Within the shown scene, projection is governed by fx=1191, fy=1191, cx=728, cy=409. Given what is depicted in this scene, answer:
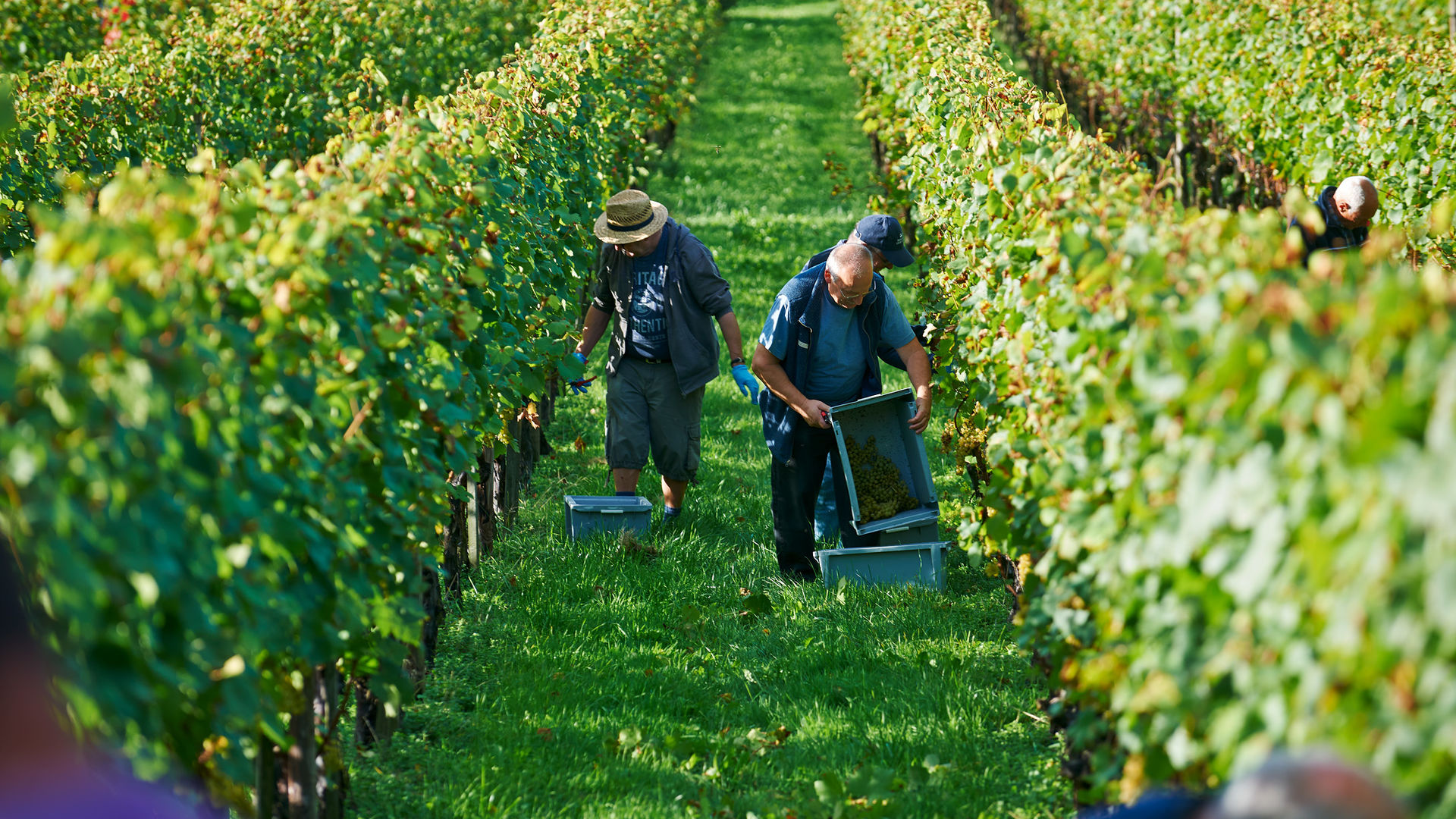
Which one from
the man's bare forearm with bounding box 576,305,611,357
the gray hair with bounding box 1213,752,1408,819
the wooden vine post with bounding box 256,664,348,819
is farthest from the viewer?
the man's bare forearm with bounding box 576,305,611,357

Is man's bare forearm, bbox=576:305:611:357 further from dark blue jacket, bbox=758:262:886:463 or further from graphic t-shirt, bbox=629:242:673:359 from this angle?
dark blue jacket, bbox=758:262:886:463

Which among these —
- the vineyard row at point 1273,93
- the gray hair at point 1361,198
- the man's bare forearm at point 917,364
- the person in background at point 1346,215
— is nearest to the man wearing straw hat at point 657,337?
the man's bare forearm at point 917,364

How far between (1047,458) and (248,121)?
8.56m

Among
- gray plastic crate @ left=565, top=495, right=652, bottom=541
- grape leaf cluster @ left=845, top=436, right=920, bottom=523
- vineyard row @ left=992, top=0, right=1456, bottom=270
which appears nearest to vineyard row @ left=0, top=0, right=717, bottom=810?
gray plastic crate @ left=565, top=495, right=652, bottom=541

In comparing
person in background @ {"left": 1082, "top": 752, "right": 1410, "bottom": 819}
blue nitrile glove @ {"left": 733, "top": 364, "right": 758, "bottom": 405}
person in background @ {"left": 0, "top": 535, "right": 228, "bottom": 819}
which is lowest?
blue nitrile glove @ {"left": 733, "top": 364, "right": 758, "bottom": 405}

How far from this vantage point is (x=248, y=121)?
998 centimetres

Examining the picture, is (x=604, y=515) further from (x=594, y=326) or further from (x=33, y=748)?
(x=33, y=748)

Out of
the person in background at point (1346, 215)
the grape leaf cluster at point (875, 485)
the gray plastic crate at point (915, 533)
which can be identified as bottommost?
the gray plastic crate at point (915, 533)

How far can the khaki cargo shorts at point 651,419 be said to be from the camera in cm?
620

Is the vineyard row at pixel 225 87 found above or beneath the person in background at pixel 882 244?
beneath

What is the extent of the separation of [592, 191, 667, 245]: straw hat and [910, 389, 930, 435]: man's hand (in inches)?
62.7

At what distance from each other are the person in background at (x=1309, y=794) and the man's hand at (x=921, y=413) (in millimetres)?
3815

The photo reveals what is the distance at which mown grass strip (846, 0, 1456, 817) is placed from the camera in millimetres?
1751

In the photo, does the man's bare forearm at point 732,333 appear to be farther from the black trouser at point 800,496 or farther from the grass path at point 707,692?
the grass path at point 707,692
